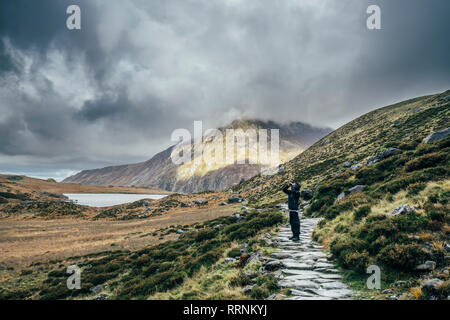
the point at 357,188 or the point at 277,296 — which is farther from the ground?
the point at 357,188

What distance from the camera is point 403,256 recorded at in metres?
6.02

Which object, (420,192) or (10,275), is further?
(10,275)

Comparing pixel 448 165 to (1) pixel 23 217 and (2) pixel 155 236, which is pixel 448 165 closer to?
(2) pixel 155 236

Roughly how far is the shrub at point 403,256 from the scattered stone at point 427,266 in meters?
0.17

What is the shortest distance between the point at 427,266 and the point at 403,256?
62 centimetres

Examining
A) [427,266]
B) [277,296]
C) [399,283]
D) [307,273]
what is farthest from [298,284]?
[427,266]

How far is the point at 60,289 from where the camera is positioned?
13.6 metres

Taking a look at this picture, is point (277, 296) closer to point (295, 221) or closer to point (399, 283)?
point (399, 283)

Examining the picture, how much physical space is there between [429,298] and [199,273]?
8.15 meters

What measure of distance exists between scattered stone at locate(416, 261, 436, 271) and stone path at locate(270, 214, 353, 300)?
1.92 meters

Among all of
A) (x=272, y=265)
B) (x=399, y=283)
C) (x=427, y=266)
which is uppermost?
(x=427, y=266)

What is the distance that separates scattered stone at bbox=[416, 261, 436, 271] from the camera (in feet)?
17.7
